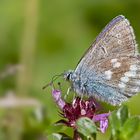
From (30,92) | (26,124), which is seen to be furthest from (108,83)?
(30,92)

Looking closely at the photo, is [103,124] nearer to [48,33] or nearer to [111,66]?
[111,66]

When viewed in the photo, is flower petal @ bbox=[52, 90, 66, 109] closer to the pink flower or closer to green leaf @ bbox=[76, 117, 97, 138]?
the pink flower

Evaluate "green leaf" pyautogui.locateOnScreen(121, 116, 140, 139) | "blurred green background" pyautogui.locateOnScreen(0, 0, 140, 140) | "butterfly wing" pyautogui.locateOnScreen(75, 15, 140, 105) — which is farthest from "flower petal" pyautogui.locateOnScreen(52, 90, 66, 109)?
"blurred green background" pyautogui.locateOnScreen(0, 0, 140, 140)

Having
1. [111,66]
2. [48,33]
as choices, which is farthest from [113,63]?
[48,33]

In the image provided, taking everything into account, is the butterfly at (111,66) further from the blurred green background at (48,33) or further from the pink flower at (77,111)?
the blurred green background at (48,33)

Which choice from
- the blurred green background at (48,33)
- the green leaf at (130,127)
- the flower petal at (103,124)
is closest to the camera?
the green leaf at (130,127)

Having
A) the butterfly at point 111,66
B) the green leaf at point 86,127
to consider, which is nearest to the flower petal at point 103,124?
the green leaf at point 86,127
